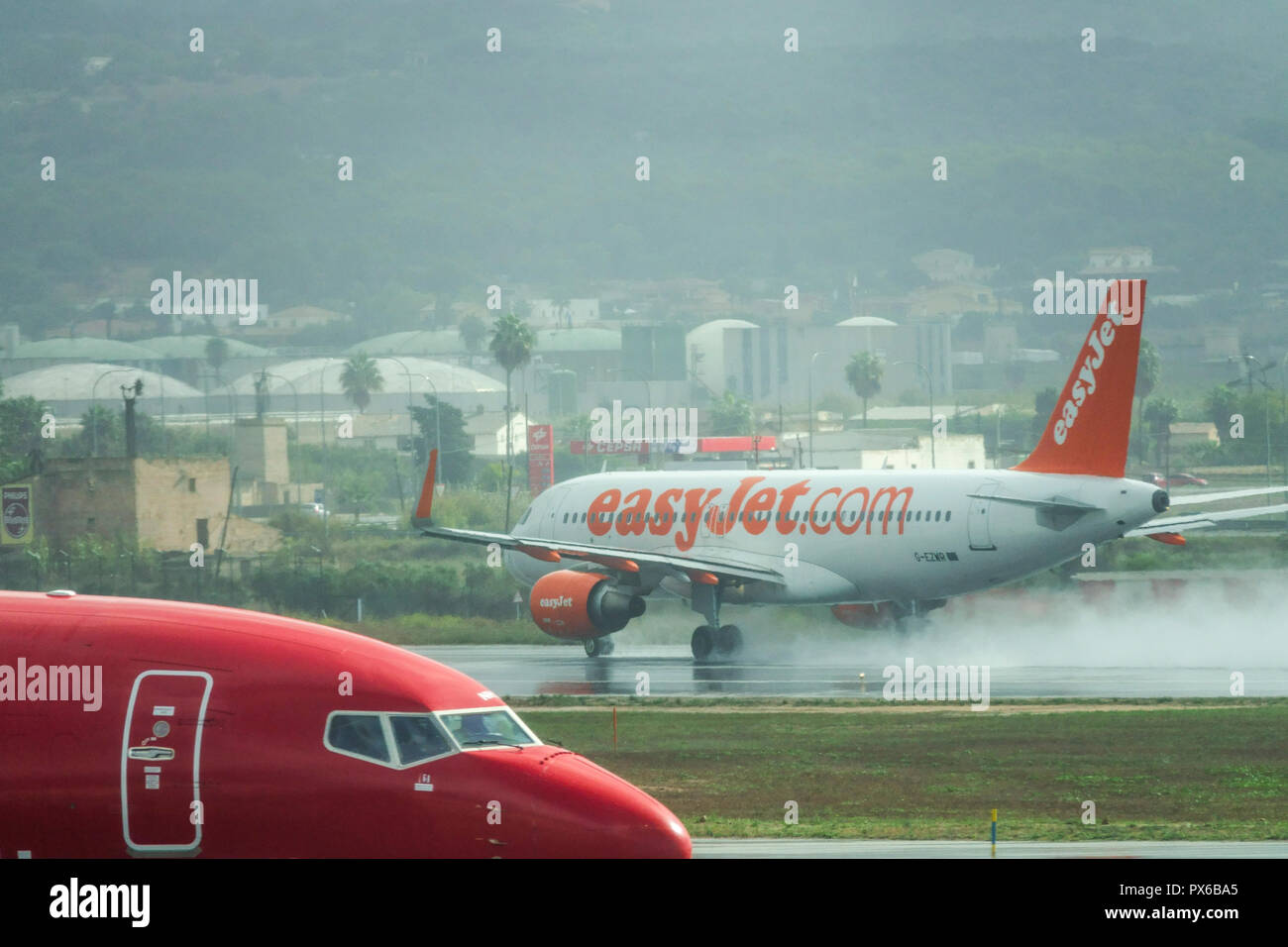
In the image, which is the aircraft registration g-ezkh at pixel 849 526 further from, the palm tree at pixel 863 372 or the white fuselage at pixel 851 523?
the palm tree at pixel 863 372

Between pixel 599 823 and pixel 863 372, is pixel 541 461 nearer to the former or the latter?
pixel 863 372

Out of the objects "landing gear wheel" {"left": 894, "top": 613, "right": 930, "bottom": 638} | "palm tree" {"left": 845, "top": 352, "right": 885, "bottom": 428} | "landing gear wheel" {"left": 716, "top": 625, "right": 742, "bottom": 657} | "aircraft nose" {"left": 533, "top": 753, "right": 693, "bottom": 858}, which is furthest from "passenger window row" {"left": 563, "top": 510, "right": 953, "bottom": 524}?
"palm tree" {"left": 845, "top": 352, "right": 885, "bottom": 428}

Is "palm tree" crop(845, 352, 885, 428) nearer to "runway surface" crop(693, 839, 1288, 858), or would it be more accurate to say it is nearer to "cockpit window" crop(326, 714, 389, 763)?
"runway surface" crop(693, 839, 1288, 858)

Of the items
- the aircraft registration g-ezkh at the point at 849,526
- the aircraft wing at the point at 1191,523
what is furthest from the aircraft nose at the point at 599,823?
the aircraft wing at the point at 1191,523

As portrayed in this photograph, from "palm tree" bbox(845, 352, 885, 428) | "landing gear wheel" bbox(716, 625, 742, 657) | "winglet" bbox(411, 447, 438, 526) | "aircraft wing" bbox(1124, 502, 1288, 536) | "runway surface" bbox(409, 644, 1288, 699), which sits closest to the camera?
"runway surface" bbox(409, 644, 1288, 699)

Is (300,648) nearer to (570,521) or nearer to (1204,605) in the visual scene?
(570,521)

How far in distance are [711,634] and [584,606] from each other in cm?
391

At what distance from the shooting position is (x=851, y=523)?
161 feet

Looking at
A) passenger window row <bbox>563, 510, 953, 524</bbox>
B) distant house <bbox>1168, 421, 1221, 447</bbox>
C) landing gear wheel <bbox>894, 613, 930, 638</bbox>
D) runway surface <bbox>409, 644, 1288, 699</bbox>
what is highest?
distant house <bbox>1168, 421, 1221, 447</bbox>

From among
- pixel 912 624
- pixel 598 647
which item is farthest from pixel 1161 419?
pixel 598 647

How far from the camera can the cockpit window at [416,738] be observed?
13.4m

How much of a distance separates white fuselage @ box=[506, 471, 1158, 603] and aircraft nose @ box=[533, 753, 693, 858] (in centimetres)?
3251

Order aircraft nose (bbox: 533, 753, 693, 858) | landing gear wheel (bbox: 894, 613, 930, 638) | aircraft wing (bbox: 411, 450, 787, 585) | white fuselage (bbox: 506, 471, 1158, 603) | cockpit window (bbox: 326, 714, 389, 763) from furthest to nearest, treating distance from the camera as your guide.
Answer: landing gear wheel (bbox: 894, 613, 930, 638)
aircraft wing (bbox: 411, 450, 787, 585)
white fuselage (bbox: 506, 471, 1158, 603)
cockpit window (bbox: 326, 714, 389, 763)
aircraft nose (bbox: 533, 753, 693, 858)

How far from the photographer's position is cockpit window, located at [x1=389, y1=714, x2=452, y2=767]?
44.0 feet
